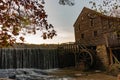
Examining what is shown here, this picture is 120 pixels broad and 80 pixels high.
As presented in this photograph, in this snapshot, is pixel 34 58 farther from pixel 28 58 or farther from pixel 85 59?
pixel 85 59

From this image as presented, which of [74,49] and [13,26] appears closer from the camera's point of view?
[13,26]

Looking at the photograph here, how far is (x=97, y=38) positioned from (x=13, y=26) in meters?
27.0

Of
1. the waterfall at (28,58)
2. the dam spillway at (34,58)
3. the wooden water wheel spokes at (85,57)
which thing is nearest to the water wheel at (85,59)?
the wooden water wheel spokes at (85,57)

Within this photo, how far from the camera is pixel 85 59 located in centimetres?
2678

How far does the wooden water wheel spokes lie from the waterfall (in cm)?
478

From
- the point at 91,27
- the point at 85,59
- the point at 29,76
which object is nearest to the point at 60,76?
the point at 29,76

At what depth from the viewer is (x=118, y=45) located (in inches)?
882

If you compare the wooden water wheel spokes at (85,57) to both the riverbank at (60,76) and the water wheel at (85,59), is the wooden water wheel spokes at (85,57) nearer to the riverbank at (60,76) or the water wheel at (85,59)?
the water wheel at (85,59)

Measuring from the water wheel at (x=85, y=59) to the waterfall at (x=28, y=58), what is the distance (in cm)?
486

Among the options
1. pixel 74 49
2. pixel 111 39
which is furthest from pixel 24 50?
pixel 111 39

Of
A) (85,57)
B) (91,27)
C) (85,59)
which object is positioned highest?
(91,27)

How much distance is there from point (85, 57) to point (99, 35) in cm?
546

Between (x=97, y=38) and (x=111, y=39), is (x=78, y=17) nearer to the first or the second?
(x=97, y=38)

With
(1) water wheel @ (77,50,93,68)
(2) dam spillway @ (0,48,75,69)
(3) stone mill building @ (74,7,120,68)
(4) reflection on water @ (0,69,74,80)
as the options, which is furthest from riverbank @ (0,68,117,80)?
(1) water wheel @ (77,50,93,68)
